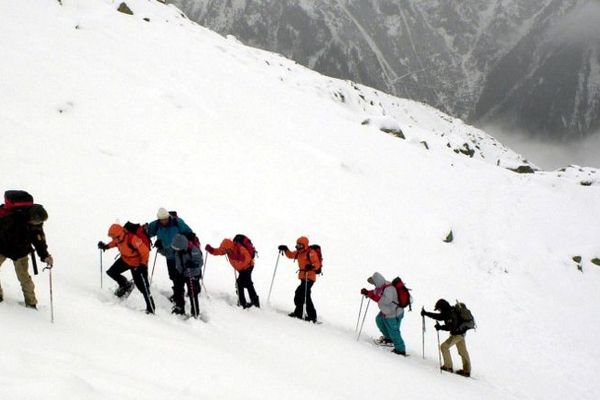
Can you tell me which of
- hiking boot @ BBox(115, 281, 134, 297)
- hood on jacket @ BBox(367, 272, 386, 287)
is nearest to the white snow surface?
hiking boot @ BBox(115, 281, 134, 297)

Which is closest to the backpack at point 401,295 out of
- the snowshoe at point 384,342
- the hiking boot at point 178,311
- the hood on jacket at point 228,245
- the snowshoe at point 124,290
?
the snowshoe at point 384,342

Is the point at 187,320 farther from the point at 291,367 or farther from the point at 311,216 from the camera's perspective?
the point at 311,216

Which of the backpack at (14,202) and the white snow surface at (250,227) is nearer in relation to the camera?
the white snow surface at (250,227)

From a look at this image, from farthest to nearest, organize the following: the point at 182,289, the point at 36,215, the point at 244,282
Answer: the point at 244,282
the point at 182,289
the point at 36,215

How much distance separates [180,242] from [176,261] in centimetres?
48

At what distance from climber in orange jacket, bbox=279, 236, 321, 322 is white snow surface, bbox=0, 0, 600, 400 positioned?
1.56ft

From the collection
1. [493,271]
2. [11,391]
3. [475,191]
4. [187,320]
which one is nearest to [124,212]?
[187,320]

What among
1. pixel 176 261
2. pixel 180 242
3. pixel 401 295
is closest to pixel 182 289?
pixel 176 261

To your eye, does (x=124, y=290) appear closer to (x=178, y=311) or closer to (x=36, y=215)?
(x=178, y=311)

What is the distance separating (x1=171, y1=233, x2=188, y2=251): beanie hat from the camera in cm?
821

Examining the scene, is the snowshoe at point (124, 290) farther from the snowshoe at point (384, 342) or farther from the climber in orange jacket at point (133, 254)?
the snowshoe at point (384, 342)

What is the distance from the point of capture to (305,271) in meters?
11.0

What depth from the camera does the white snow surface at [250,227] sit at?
6.03 m

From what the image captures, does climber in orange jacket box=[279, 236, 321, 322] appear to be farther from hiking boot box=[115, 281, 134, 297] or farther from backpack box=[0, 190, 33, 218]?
backpack box=[0, 190, 33, 218]
